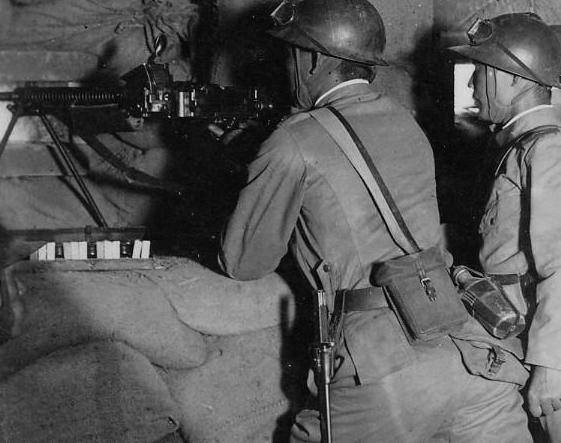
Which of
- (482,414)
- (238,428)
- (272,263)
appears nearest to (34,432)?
(238,428)

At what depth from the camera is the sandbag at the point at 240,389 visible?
2.85 m

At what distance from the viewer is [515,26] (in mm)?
2895

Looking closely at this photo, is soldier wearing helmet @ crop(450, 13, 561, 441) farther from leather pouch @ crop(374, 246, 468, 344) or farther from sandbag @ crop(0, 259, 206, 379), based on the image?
sandbag @ crop(0, 259, 206, 379)

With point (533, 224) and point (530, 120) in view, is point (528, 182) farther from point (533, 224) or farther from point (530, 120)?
point (530, 120)

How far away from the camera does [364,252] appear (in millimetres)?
2404

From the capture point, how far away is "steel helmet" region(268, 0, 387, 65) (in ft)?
8.57

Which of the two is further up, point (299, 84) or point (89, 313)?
point (299, 84)

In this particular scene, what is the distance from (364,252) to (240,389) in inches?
37.3

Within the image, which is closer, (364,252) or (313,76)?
(364,252)

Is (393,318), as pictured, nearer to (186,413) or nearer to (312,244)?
(312,244)

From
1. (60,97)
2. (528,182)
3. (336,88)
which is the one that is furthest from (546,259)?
(60,97)

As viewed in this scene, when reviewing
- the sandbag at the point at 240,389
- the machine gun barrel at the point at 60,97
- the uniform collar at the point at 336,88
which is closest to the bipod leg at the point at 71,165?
the machine gun barrel at the point at 60,97

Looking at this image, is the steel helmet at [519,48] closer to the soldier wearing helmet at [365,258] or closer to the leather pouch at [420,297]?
the soldier wearing helmet at [365,258]

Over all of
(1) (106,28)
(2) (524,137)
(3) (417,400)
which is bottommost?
(3) (417,400)
